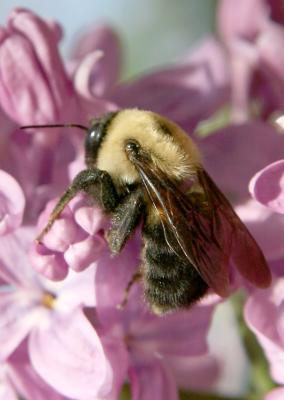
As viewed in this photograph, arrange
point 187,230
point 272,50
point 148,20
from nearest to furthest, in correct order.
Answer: point 187,230, point 272,50, point 148,20

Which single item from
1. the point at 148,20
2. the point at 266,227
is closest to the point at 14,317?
the point at 266,227

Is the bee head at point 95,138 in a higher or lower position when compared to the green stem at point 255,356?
higher

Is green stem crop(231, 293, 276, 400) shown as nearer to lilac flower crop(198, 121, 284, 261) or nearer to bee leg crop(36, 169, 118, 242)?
lilac flower crop(198, 121, 284, 261)

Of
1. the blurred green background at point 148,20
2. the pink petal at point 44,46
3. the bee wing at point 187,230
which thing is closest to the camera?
the bee wing at point 187,230

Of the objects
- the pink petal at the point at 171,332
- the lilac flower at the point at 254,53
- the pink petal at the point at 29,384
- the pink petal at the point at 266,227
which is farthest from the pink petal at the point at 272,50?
the pink petal at the point at 29,384

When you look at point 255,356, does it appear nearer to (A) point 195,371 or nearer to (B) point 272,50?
(A) point 195,371

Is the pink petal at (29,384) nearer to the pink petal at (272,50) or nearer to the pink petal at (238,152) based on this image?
the pink petal at (238,152)

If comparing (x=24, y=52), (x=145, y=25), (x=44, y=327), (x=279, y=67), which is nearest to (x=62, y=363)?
(x=44, y=327)
